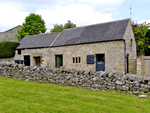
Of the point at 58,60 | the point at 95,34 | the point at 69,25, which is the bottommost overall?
the point at 58,60

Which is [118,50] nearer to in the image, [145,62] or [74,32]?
[145,62]

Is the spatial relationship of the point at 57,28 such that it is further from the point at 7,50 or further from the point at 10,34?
the point at 7,50

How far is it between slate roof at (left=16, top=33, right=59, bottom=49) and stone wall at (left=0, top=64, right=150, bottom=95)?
8125 mm

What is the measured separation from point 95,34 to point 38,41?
32.5 feet

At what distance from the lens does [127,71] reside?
19.0 meters

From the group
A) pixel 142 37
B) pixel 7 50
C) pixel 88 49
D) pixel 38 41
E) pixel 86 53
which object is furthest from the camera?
pixel 142 37

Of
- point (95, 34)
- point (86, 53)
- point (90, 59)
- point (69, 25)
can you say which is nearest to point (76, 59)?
point (86, 53)

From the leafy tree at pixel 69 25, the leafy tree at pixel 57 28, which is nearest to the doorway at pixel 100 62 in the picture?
the leafy tree at pixel 69 25

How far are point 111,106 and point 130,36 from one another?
50.1 feet

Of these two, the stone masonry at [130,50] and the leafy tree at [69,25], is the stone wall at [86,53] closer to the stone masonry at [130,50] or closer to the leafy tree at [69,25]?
the stone masonry at [130,50]

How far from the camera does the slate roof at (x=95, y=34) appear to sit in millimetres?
18138

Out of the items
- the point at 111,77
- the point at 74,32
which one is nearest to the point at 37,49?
→ the point at 74,32

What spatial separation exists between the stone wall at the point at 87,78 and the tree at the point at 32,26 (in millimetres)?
27307

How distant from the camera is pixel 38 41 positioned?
25.0 meters
